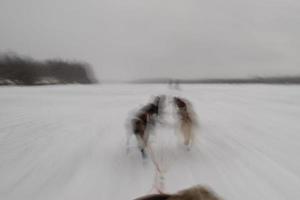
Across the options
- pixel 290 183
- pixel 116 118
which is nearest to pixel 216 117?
pixel 116 118

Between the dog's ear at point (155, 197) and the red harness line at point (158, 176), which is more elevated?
the dog's ear at point (155, 197)

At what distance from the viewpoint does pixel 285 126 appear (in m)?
6.12

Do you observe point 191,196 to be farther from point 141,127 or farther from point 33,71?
point 33,71

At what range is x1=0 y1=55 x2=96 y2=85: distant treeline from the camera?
1626 inches

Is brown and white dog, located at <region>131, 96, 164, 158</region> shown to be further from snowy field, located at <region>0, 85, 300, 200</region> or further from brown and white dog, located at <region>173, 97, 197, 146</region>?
brown and white dog, located at <region>173, 97, 197, 146</region>

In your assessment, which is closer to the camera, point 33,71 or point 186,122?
point 186,122

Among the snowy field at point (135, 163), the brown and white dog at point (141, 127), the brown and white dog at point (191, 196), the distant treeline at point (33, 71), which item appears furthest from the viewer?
the distant treeline at point (33, 71)

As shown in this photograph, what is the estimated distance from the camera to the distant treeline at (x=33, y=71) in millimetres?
41312

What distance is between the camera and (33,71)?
44.6 meters

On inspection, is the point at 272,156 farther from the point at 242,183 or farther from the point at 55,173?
the point at 55,173

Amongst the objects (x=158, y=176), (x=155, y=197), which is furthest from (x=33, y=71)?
(x=155, y=197)

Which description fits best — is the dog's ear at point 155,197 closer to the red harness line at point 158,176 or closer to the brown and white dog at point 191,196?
the brown and white dog at point 191,196

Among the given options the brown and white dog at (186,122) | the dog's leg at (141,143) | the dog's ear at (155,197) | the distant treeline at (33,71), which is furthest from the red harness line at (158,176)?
the distant treeline at (33,71)

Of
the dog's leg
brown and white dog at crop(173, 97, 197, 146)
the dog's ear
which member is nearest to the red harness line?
the dog's leg
